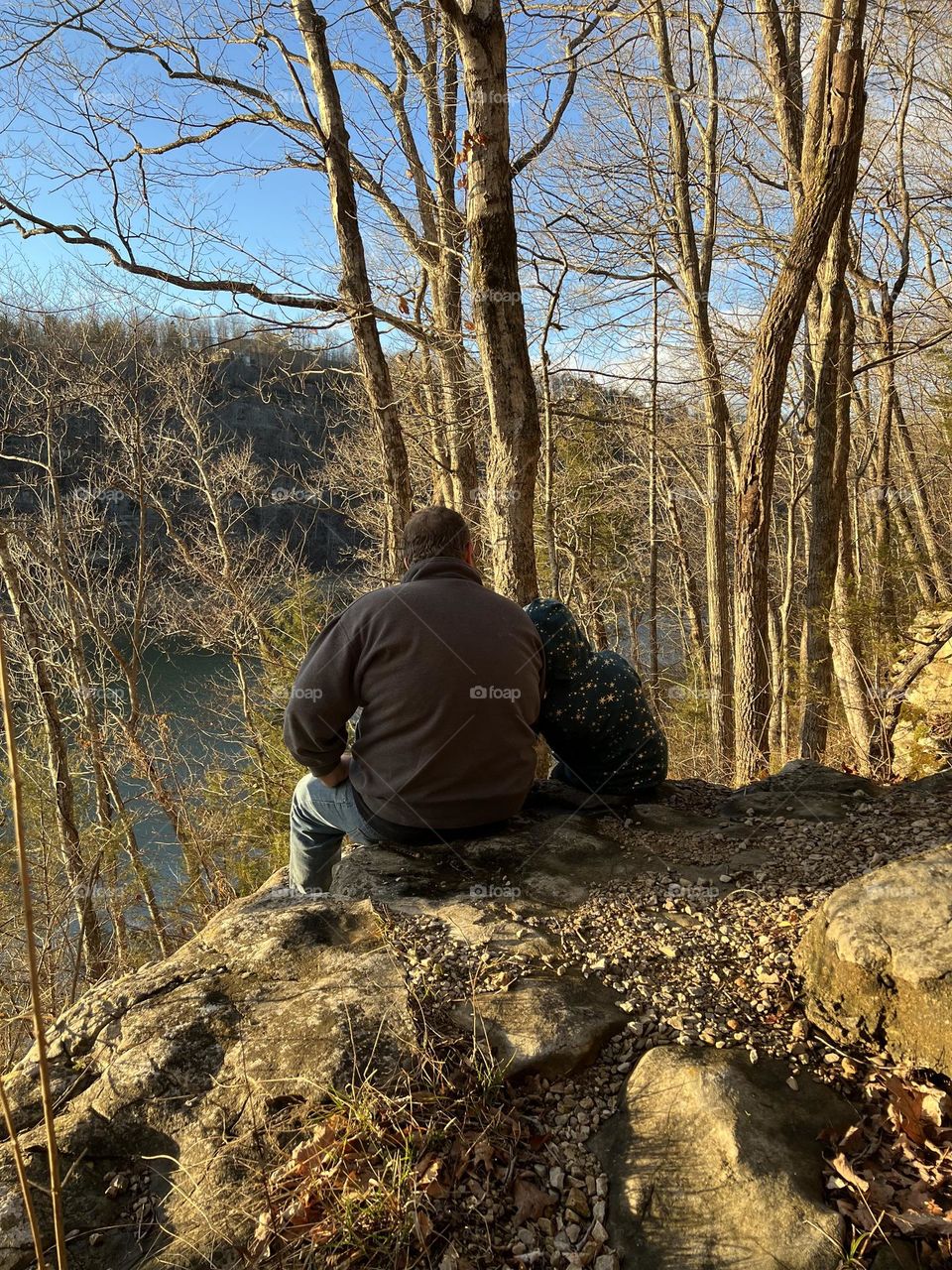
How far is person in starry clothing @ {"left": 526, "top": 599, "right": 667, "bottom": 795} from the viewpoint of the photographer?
3598 mm

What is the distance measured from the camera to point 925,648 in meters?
4.89

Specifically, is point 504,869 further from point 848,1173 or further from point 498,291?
point 498,291

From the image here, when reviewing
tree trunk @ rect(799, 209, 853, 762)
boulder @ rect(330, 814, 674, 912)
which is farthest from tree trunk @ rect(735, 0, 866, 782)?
boulder @ rect(330, 814, 674, 912)

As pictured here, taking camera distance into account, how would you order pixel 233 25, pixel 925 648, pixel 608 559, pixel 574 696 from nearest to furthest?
pixel 574 696, pixel 925 648, pixel 233 25, pixel 608 559

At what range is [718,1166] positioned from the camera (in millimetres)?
1719

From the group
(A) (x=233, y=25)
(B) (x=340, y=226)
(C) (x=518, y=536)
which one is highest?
(A) (x=233, y=25)

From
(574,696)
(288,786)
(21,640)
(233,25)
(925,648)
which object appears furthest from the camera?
(288,786)

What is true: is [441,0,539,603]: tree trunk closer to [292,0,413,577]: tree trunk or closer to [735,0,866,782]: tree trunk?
[292,0,413,577]: tree trunk

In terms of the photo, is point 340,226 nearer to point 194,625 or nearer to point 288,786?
point 288,786

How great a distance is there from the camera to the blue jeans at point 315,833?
3393 millimetres

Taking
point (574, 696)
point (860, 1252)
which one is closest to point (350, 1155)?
point (860, 1252)

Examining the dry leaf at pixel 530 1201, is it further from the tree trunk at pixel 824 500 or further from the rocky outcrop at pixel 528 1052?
the tree trunk at pixel 824 500

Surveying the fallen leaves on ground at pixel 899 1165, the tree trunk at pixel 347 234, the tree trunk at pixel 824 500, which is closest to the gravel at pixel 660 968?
the fallen leaves on ground at pixel 899 1165

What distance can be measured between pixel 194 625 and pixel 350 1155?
56.3 feet
